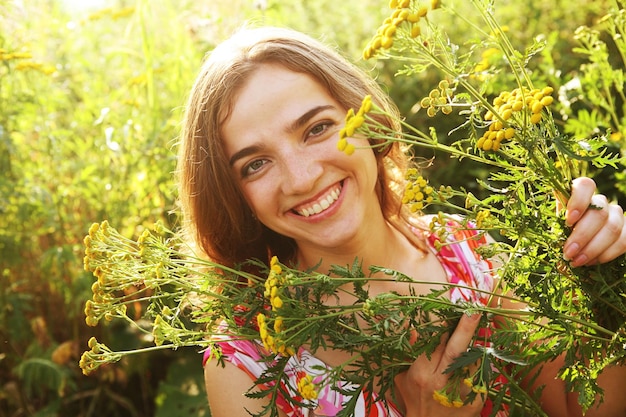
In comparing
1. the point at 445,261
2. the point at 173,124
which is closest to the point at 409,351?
the point at 445,261

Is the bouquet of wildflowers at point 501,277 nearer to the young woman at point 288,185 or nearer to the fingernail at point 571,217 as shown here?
the fingernail at point 571,217

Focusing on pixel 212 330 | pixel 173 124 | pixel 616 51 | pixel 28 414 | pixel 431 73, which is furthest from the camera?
pixel 431 73

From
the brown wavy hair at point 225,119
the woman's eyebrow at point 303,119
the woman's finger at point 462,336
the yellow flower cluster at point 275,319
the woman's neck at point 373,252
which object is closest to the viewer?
the yellow flower cluster at point 275,319

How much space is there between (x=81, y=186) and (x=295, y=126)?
3.98ft

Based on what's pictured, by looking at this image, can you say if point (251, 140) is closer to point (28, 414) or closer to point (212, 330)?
point (212, 330)

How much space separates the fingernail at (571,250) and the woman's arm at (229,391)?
32.8 inches

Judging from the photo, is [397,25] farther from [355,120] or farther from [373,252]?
[373,252]

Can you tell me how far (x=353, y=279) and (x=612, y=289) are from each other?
0.42m

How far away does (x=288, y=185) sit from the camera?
1514mm

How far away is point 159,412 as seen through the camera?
2.45 meters

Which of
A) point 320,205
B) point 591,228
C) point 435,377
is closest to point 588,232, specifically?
point 591,228

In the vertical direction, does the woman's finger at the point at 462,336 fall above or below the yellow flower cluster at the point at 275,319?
below

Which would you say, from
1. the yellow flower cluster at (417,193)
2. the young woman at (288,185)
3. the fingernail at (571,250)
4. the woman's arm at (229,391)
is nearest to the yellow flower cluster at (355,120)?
the yellow flower cluster at (417,193)

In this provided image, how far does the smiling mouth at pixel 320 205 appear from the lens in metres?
1.54
